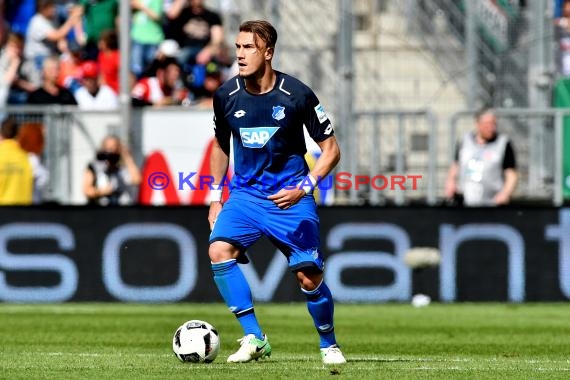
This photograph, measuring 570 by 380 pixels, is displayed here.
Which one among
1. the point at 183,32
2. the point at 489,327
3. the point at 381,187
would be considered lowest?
the point at 489,327

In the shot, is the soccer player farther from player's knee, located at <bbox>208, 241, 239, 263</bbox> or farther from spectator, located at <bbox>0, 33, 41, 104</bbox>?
spectator, located at <bbox>0, 33, 41, 104</bbox>

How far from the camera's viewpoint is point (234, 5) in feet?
64.1

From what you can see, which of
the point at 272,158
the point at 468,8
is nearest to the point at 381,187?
the point at 468,8

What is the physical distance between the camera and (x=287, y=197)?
8.94 metres

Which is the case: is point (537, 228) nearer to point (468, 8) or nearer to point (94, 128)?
point (468, 8)

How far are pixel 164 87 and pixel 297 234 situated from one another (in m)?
10.0

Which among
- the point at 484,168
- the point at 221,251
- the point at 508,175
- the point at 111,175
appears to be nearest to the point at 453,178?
the point at 484,168

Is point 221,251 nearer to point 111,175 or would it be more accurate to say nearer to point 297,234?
point 297,234

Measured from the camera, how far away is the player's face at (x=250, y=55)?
8.99 m

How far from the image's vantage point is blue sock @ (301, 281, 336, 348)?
9156mm

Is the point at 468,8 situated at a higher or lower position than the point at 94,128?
higher

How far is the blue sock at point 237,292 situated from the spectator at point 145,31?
1030 cm

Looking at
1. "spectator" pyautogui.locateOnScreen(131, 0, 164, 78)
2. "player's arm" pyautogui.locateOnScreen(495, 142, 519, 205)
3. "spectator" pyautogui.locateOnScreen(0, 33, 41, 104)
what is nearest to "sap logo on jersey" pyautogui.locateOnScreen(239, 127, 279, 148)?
"player's arm" pyautogui.locateOnScreen(495, 142, 519, 205)

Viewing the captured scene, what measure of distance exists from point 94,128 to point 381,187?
386 centimetres
